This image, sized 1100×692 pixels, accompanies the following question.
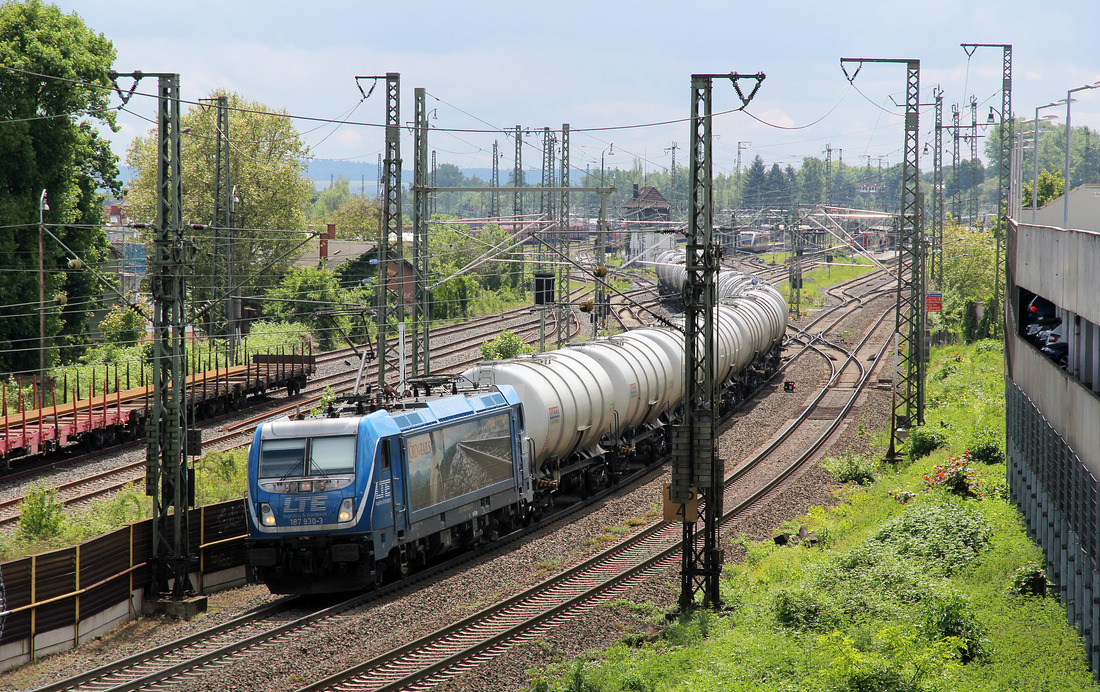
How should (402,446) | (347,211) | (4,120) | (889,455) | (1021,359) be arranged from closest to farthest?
1. (402,446)
2. (1021,359)
3. (889,455)
4. (4,120)
5. (347,211)

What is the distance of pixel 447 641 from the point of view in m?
16.0

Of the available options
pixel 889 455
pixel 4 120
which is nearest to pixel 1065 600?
pixel 889 455

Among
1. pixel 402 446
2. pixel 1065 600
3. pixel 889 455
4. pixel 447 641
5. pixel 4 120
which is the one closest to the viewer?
pixel 1065 600

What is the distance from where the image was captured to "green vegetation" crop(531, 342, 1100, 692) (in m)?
12.5

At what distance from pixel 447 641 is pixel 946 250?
57.6 meters

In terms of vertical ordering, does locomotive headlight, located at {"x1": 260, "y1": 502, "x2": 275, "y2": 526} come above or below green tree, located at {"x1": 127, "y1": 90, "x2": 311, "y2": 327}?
below

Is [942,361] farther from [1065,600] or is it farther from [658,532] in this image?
[1065,600]

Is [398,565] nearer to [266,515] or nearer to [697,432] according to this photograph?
[266,515]

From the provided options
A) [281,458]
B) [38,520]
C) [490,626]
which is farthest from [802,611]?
[38,520]

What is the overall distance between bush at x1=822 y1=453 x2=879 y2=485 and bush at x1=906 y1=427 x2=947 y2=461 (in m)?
1.16

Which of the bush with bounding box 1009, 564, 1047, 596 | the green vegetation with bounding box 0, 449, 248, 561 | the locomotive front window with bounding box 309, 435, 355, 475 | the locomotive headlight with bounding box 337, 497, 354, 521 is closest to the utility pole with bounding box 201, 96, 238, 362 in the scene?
the green vegetation with bounding box 0, 449, 248, 561

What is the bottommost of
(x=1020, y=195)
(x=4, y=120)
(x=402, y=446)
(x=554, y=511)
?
(x=554, y=511)

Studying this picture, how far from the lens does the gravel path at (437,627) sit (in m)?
14.4

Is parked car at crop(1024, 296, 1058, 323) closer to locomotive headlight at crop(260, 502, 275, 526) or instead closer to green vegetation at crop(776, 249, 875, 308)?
locomotive headlight at crop(260, 502, 275, 526)
